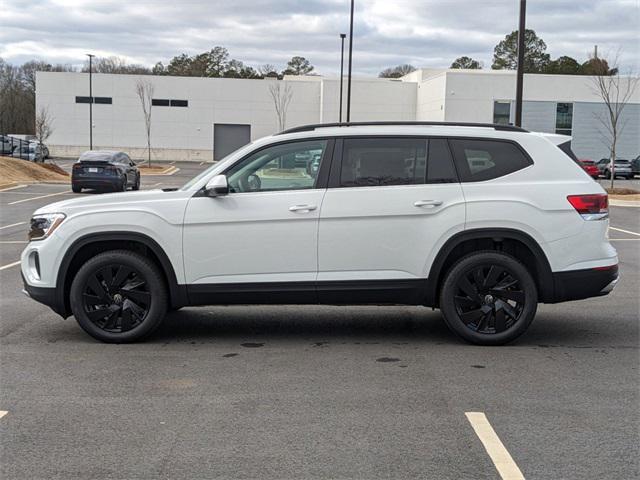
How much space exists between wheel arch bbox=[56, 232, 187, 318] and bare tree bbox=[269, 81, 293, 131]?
62.5m

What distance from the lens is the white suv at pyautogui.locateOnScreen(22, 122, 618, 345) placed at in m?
6.71

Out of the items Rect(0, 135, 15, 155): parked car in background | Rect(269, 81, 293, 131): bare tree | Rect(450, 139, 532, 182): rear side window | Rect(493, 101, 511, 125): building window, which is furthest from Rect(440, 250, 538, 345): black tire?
Rect(269, 81, 293, 131): bare tree

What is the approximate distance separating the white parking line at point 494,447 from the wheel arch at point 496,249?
195 centimetres

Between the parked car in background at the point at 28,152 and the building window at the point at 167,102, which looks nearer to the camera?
the parked car in background at the point at 28,152

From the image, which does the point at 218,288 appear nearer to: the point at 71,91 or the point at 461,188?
the point at 461,188

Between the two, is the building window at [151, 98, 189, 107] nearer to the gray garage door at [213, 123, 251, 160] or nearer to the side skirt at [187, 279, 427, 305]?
the gray garage door at [213, 123, 251, 160]

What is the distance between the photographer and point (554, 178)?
689 centimetres

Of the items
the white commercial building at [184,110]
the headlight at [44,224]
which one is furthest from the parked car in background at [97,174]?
the white commercial building at [184,110]

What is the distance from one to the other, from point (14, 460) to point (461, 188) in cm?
420

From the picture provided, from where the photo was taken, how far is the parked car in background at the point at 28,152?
1890 inches

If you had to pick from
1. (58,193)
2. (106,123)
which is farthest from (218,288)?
(106,123)

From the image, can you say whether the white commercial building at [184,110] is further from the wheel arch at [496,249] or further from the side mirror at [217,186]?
the side mirror at [217,186]

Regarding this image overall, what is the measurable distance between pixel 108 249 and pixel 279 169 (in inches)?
66.1

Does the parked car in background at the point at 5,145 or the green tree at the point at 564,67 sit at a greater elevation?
the green tree at the point at 564,67
